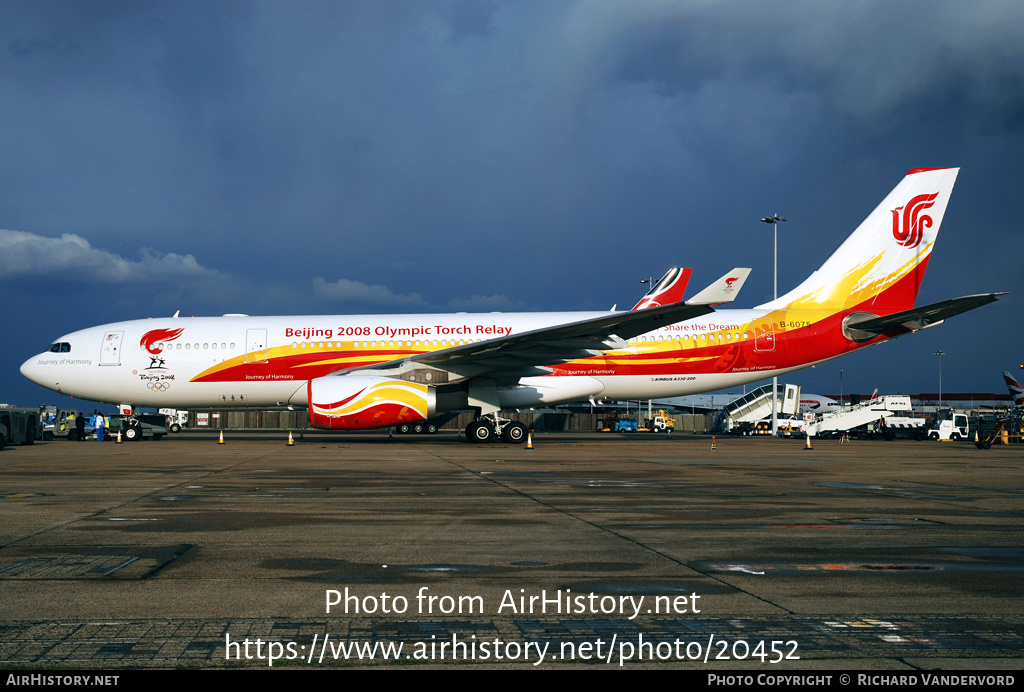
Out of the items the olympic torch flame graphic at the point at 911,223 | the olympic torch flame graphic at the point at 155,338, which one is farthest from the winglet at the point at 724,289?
the olympic torch flame graphic at the point at 155,338

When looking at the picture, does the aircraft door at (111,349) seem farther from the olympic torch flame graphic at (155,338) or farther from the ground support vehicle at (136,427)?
the ground support vehicle at (136,427)

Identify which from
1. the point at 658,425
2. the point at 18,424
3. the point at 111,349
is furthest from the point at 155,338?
the point at 658,425

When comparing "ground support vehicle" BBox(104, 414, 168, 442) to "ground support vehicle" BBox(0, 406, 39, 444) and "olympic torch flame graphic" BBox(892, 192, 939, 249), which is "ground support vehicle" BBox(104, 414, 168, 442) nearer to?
"ground support vehicle" BBox(0, 406, 39, 444)

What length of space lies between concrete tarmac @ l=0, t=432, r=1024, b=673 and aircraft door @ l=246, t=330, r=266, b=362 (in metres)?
14.4

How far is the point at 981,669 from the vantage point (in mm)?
3393

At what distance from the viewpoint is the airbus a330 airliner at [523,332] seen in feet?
84.0

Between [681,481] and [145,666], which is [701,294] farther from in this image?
[145,666]

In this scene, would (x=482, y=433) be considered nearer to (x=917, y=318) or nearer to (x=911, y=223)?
(x=917, y=318)

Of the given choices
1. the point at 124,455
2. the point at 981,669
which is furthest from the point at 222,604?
the point at 124,455

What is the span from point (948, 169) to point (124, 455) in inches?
1068

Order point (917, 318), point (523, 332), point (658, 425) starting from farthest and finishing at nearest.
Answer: point (658, 425) < point (917, 318) < point (523, 332)

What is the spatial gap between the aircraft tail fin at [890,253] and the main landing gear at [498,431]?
9821 mm

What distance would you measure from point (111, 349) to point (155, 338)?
1.58 m

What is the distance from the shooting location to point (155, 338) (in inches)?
1045
